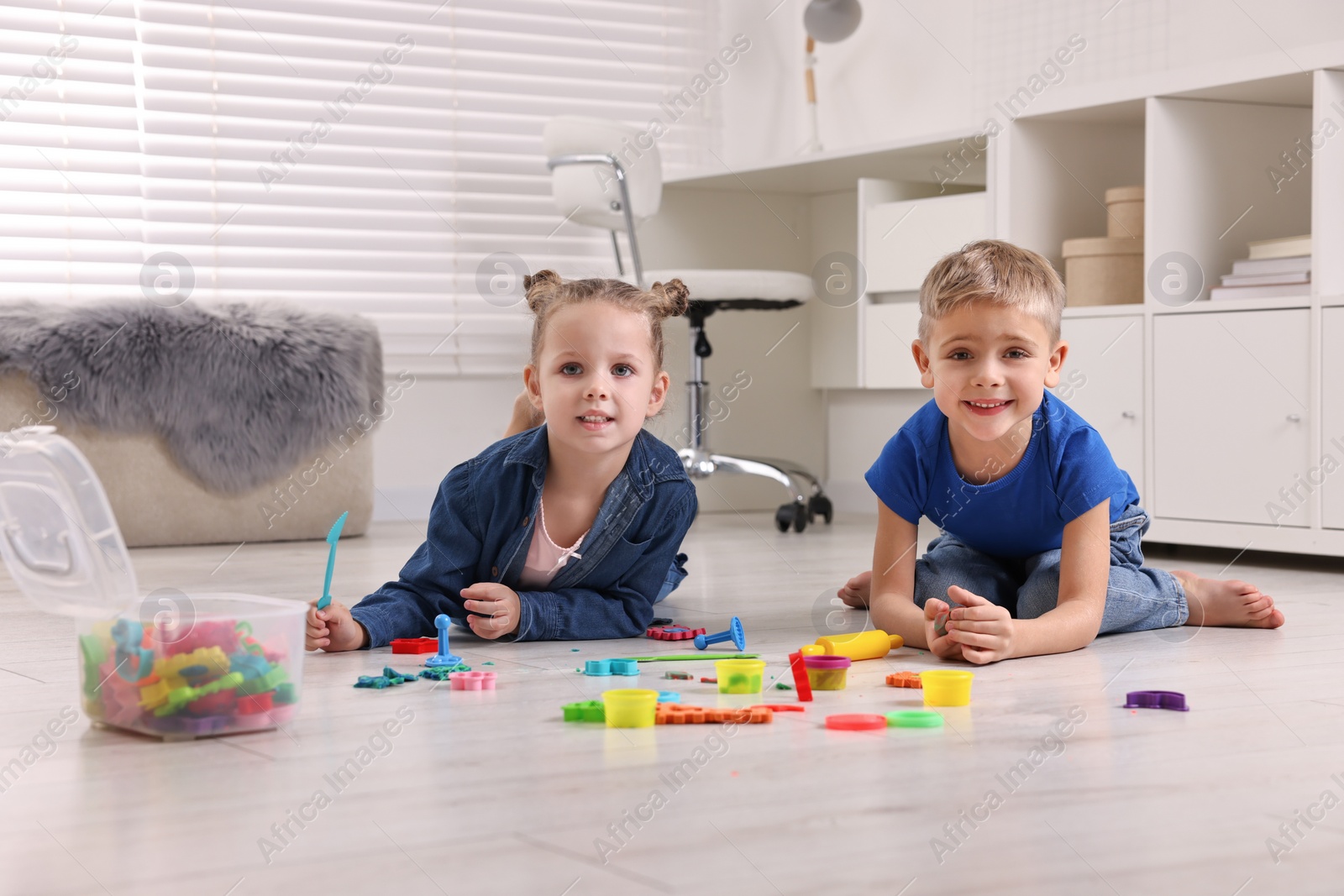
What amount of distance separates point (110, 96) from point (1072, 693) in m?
2.75

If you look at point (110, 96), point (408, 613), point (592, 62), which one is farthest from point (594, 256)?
point (408, 613)

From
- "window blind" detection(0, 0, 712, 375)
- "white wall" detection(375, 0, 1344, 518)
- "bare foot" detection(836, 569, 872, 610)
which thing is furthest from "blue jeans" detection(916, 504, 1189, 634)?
"window blind" detection(0, 0, 712, 375)

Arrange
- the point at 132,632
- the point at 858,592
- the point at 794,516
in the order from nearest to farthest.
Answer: the point at 132,632 → the point at 858,592 → the point at 794,516

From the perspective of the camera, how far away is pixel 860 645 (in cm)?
141

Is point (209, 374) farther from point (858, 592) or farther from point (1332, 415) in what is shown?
point (1332, 415)

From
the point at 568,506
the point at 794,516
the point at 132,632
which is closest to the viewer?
the point at 132,632

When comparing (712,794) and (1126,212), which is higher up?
(1126,212)

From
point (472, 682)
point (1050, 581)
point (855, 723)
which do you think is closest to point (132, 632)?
point (472, 682)

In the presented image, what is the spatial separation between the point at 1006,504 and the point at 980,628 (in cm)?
23

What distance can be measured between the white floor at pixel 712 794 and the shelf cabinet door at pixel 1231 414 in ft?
2.95

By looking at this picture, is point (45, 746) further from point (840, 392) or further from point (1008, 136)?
point (840, 392)

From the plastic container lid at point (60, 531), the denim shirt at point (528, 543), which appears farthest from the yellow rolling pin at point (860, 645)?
the plastic container lid at point (60, 531)

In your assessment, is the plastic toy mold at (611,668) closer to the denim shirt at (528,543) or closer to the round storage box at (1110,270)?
the denim shirt at (528,543)

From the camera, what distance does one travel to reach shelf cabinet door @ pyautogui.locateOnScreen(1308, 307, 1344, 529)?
2127 millimetres
